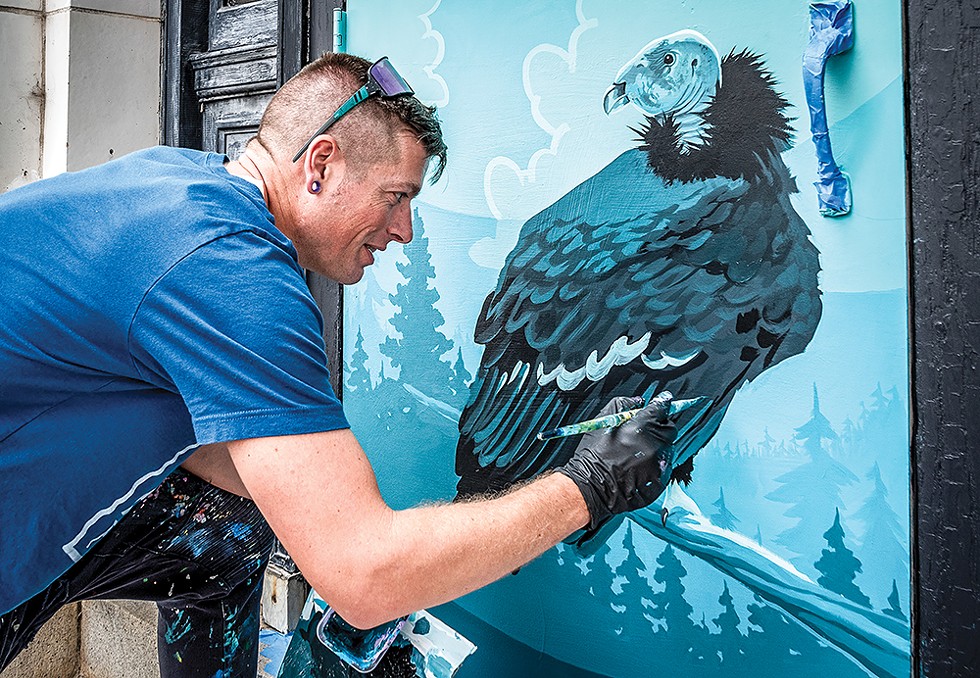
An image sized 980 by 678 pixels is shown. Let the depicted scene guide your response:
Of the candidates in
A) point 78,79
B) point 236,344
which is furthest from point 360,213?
point 78,79

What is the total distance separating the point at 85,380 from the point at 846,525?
1210 millimetres

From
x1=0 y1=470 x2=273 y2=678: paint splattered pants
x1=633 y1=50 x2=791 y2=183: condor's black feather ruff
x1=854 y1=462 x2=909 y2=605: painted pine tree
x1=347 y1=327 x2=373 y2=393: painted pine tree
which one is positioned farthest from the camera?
x1=347 y1=327 x2=373 y2=393: painted pine tree

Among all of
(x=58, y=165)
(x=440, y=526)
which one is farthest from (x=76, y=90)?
(x=440, y=526)

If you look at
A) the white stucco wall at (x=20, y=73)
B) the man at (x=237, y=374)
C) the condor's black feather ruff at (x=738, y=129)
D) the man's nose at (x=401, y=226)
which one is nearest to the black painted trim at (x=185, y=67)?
the white stucco wall at (x=20, y=73)

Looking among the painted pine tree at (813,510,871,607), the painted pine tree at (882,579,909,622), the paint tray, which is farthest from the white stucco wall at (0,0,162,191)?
the painted pine tree at (882,579,909,622)

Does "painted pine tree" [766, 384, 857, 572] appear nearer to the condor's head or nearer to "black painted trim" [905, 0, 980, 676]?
"black painted trim" [905, 0, 980, 676]

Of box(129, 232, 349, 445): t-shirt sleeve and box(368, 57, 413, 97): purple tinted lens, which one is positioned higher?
box(368, 57, 413, 97): purple tinted lens

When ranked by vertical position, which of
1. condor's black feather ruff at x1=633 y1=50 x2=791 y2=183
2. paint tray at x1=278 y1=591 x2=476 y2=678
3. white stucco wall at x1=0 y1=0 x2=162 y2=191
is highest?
white stucco wall at x1=0 y1=0 x2=162 y2=191

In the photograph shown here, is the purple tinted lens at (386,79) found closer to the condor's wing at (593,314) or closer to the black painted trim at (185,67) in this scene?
the condor's wing at (593,314)

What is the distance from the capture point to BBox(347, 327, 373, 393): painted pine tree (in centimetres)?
225

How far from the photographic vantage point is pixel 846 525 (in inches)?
57.2

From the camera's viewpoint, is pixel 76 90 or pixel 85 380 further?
pixel 76 90

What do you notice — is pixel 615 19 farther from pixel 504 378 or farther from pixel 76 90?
pixel 76 90

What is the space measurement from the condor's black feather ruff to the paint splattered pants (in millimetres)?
1141
